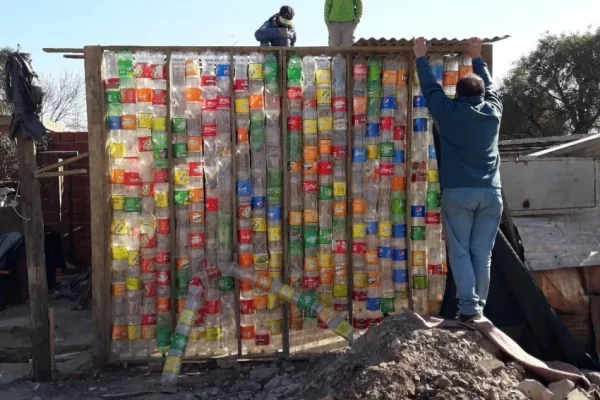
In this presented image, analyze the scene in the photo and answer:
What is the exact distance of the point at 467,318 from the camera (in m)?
5.25

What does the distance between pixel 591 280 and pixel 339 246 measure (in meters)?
2.27

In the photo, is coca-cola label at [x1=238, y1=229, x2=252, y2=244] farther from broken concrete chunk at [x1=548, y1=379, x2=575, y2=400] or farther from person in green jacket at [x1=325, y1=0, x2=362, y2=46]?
person in green jacket at [x1=325, y1=0, x2=362, y2=46]

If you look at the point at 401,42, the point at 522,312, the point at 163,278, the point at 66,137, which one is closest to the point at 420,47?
the point at 401,42

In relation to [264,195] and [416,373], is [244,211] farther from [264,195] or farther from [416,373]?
[416,373]

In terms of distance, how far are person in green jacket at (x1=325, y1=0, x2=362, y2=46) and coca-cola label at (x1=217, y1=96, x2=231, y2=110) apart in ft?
7.90

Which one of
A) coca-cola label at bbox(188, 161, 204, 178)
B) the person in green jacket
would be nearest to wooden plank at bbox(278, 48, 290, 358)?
coca-cola label at bbox(188, 161, 204, 178)

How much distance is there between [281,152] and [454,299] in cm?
194

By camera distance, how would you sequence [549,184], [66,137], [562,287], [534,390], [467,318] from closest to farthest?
[534,390]
[467,318]
[562,287]
[549,184]
[66,137]

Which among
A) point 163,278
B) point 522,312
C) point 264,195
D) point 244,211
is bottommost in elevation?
point 522,312

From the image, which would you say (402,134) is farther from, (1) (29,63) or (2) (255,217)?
(1) (29,63)

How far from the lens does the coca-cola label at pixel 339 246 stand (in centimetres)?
605

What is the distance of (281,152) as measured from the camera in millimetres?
5922

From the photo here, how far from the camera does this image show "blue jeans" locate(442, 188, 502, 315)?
17.2 ft

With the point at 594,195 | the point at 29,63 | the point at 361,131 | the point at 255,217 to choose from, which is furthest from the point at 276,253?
the point at 594,195
